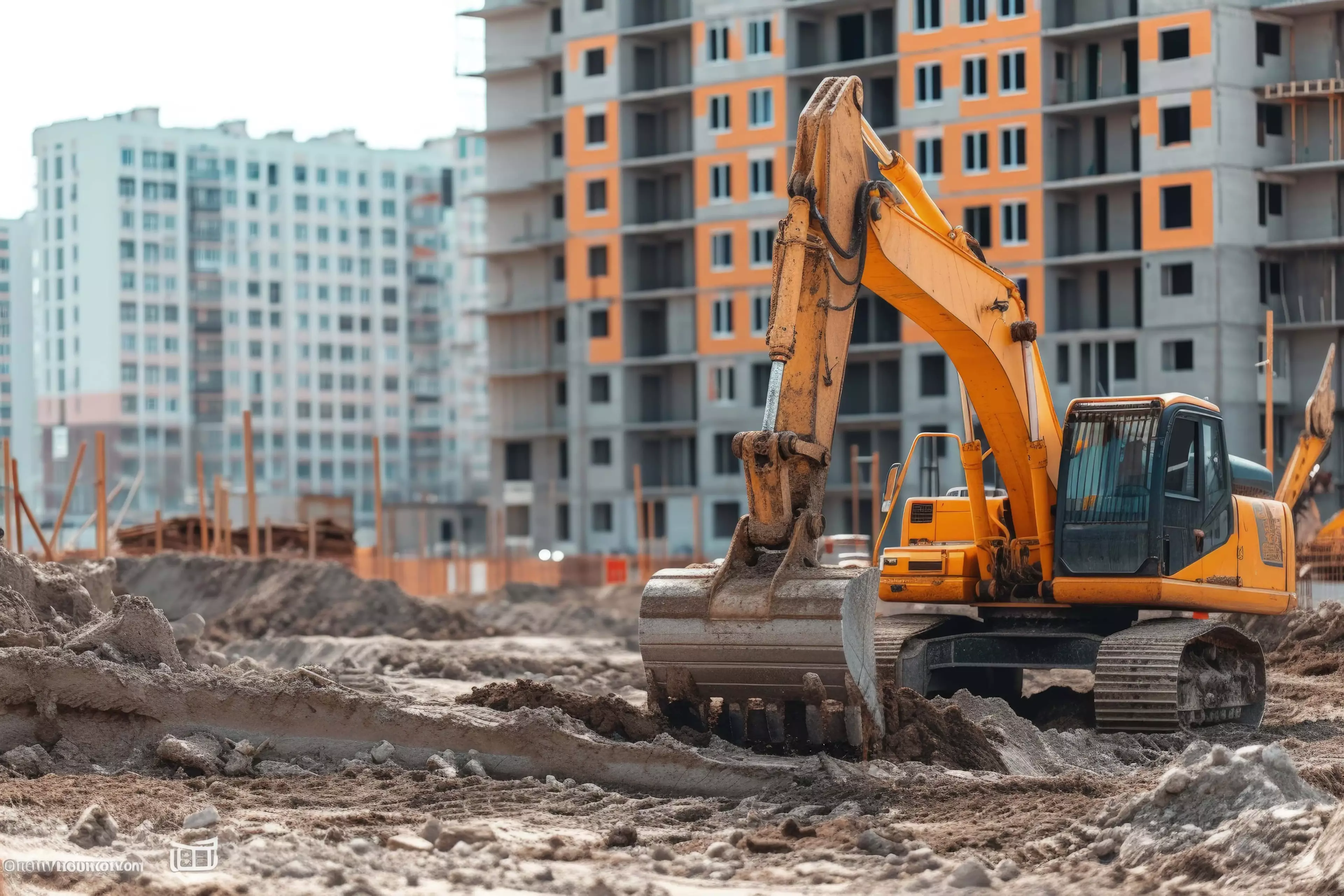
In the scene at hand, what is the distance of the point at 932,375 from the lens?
195 ft

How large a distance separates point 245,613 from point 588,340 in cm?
3827

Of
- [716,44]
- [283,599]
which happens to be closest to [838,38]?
[716,44]

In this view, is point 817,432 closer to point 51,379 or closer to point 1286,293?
point 1286,293

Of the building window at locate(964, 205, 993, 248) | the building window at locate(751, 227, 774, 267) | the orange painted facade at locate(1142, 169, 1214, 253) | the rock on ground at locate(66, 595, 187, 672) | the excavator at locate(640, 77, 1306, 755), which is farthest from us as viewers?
the building window at locate(751, 227, 774, 267)

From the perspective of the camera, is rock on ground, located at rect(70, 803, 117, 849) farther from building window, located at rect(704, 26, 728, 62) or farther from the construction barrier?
building window, located at rect(704, 26, 728, 62)

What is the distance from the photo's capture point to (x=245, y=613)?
30.2m

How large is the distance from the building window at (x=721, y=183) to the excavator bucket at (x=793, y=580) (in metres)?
51.2

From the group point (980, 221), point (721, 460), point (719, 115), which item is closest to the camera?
point (980, 221)

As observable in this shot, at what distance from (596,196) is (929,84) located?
1454 cm

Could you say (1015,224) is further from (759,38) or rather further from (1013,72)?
(759,38)

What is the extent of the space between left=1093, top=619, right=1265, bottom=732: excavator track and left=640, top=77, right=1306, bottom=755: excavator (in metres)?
0.02

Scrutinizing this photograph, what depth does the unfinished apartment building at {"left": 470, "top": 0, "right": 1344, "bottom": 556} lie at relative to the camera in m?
53.8

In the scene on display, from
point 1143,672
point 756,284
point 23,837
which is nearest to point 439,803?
point 23,837

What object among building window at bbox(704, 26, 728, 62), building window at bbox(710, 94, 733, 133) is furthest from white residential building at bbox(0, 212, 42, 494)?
building window at bbox(710, 94, 733, 133)
